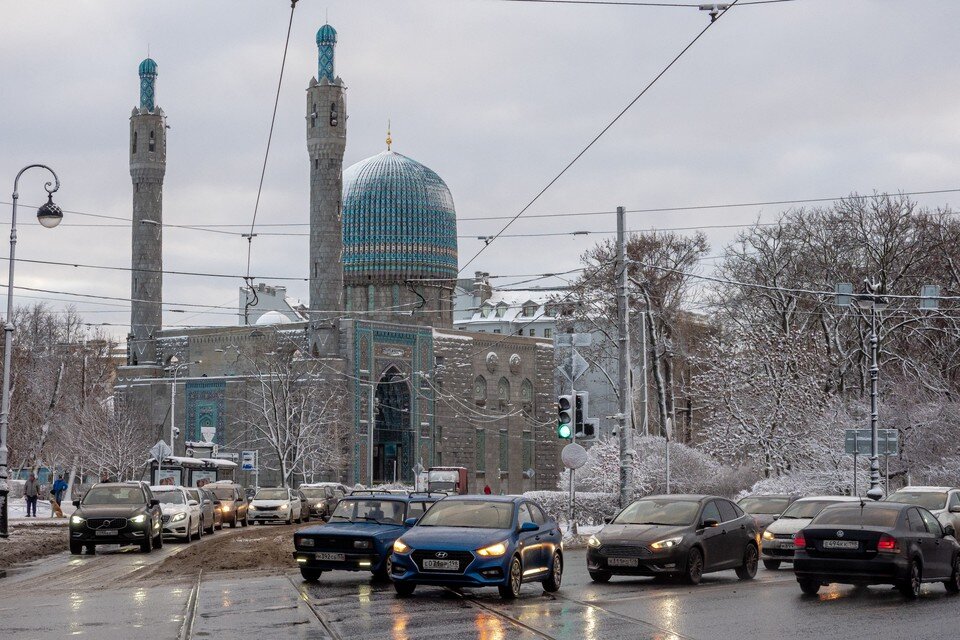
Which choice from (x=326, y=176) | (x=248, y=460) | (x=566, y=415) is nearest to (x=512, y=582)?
(x=566, y=415)

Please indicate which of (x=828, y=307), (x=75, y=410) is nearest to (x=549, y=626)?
(x=828, y=307)

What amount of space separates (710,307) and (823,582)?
4118cm

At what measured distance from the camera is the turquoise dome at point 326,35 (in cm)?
8056

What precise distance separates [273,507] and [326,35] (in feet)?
140

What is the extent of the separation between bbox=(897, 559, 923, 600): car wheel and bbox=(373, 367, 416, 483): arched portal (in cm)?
6508

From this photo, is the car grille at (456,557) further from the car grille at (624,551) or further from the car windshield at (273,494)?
the car windshield at (273,494)

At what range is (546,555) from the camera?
1756 cm

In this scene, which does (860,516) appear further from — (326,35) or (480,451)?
(480,451)

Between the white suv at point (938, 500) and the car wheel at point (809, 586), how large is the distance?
7418 mm

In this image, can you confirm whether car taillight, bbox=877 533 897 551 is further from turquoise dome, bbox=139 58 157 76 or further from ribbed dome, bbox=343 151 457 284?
turquoise dome, bbox=139 58 157 76

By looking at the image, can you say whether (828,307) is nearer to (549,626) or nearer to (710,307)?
(710,307)

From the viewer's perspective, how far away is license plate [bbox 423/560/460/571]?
16.0m

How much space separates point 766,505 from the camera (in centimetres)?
2766

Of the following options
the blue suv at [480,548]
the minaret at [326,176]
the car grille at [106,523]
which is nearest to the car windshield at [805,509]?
the blue suv at [480,548]
